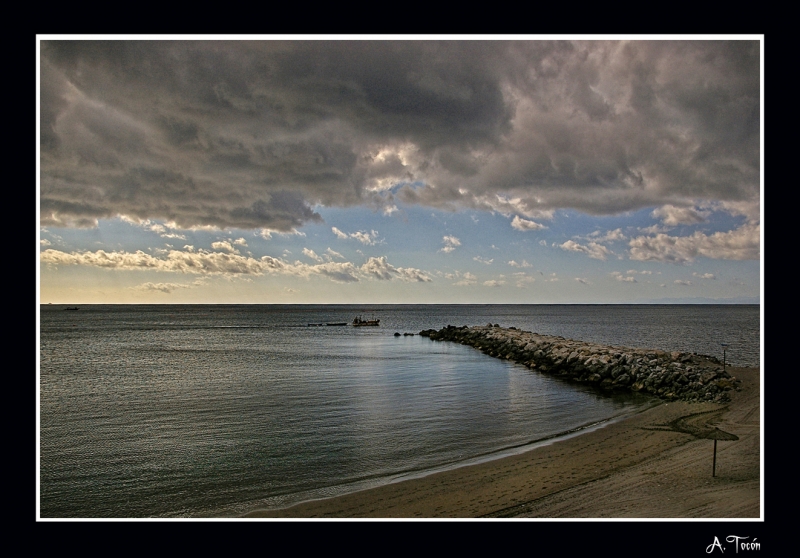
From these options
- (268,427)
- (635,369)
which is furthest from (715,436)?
(635,369)

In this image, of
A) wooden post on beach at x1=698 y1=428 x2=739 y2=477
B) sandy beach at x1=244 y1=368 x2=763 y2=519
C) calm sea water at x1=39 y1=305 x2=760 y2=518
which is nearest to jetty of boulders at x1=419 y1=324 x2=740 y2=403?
calm sea water at x1=39 y1=305 x2=760 y2=518

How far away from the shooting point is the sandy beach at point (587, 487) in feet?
27.0

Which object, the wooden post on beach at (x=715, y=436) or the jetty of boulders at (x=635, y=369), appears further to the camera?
the jetty of boulders at (x=635, y=369)

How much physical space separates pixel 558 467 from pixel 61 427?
597 inches

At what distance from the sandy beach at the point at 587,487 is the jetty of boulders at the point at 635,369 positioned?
727cm

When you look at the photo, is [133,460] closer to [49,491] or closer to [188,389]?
[49,491]

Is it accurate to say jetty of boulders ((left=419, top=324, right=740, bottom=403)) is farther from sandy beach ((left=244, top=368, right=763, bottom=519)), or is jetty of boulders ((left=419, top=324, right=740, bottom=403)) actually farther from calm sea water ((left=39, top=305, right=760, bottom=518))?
sandy beach ((left=244, top=368, right=763, bottom=519))

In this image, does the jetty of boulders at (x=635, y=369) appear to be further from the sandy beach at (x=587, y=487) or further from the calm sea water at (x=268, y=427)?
the sandy beach at (x=587, y=487)

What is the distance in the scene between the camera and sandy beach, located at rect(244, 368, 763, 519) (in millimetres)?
8242

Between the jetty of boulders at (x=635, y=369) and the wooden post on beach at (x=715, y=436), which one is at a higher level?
the wooden post on beach at (x=715, y=436)

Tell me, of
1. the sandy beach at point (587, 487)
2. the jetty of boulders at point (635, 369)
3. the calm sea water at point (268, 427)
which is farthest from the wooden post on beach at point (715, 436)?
the jetty of boulders at point (635, 369)

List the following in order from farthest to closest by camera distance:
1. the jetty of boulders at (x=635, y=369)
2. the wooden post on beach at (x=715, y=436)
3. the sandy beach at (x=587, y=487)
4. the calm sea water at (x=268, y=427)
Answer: the jetty of boulders at (x=635, y=369) → the calm sea water at (x=268, y=427) → the wooden post on beach at (x=715, y=436) → the sandy beach at (x=587, y=487)

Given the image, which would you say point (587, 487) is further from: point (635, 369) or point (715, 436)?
point (635, 369)

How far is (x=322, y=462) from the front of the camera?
1115 centimetres
